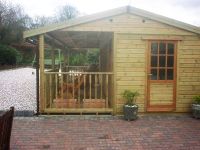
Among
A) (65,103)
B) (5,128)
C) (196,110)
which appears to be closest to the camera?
(5,128)

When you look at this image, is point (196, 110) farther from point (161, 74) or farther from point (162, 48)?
point (162, 48)

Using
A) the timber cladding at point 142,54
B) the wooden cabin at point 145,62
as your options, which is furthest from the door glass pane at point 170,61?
the timber cladding at point 142,54

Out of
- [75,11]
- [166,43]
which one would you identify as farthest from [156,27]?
[75,11]

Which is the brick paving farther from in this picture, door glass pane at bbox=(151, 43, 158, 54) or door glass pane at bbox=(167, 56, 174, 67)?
door glass pane at bbox=(151, 43, 158, 54)

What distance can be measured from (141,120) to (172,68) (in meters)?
1.91

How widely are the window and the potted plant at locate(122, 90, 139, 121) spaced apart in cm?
93

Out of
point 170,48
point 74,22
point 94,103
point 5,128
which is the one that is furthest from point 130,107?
point 5,128

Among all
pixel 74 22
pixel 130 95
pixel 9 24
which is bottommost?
pixel 130 95

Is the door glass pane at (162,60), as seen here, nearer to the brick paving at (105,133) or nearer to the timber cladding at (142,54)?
the timber cladding at (142,54)

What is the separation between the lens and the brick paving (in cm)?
672

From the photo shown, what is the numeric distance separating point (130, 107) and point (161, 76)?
1.46m

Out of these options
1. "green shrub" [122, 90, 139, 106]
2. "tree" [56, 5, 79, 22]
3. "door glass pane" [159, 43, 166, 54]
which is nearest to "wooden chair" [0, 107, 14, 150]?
"green shrub" [122, 90, 139, 106]

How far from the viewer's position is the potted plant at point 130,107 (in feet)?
29.7

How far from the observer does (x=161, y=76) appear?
31.9 ft
